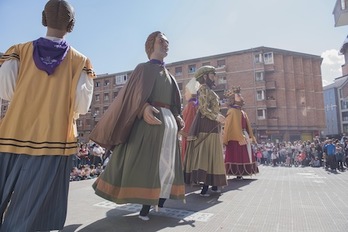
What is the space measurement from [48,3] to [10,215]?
1.80 metres

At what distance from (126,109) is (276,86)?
1428 inches

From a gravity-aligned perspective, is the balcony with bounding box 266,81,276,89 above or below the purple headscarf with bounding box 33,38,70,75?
above

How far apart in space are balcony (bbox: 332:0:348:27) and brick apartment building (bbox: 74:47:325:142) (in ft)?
108

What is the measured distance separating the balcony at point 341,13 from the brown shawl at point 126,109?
8.85ft

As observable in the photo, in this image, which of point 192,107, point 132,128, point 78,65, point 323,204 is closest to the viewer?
point 78,65

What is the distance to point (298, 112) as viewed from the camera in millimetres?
37500

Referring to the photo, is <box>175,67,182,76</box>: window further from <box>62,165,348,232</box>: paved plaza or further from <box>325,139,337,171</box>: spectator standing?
<box>62,165,348,232</box>: paved plaza

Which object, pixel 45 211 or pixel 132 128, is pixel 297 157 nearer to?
pixel 132 128

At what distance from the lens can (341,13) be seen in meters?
3.78

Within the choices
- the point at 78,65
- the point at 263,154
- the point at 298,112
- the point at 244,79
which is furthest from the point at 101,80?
the point at 78,65

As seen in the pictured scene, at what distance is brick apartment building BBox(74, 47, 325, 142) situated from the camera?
118ft

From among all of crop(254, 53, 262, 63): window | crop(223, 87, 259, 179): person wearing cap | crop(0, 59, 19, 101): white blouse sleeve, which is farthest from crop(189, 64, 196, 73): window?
crop(0, 59, 19, 101): white blouse sleeve

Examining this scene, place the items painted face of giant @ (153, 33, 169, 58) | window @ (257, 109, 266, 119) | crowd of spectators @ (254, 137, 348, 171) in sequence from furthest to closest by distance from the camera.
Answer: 1. window @ (257, 109, 266, 119)
2. crowd of spectators @ (254, 137, 348, 171)
3. painted face of giant @ (153, 33, 169, 58)

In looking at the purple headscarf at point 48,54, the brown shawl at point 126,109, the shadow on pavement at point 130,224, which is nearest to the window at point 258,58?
the brown shawl at point 126,109
